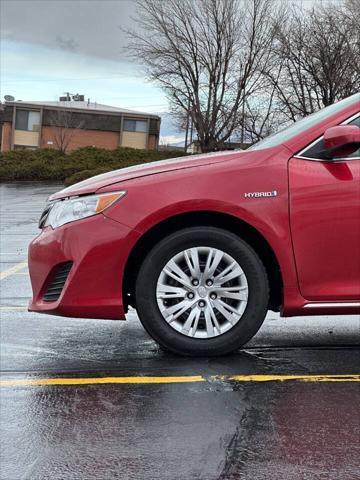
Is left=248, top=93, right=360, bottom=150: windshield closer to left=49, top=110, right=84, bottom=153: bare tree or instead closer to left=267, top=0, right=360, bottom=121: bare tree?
left=267, top=0, right=360, bottom=121: bare tree

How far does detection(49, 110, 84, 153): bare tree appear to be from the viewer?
5044cm

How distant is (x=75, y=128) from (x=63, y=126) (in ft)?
3.49

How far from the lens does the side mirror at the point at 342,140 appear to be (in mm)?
3650

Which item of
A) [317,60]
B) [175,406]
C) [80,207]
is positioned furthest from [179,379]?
[317,60]

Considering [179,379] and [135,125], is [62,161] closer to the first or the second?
[135,125]

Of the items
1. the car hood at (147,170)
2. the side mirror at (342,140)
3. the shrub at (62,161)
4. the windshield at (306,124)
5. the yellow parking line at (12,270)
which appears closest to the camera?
the side mirror at (342,140)

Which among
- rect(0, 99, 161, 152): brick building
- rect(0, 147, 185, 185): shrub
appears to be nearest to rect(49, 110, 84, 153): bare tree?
rect(0, 99, 161, 152): brick building

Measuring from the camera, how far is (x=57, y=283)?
3.92 meters

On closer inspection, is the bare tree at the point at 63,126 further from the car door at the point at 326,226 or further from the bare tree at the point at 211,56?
the car door at the point at 326,226

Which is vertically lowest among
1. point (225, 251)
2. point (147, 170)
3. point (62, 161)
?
point (225, 251)

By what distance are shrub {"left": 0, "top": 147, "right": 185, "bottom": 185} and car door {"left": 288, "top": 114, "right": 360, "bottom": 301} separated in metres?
30.6

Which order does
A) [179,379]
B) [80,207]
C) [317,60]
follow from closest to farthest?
[179,379] → [80,207] → [317,60]

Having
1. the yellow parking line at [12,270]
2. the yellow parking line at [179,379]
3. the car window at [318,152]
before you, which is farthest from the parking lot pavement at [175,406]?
the yellow parking line at [12,270]

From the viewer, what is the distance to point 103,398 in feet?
10.9
